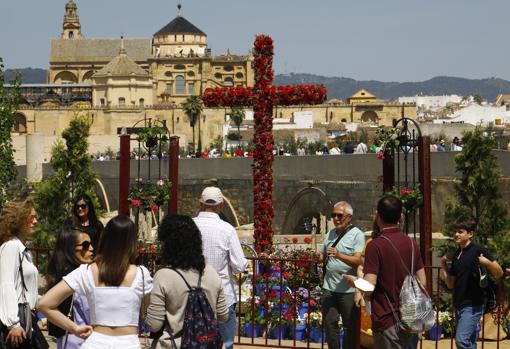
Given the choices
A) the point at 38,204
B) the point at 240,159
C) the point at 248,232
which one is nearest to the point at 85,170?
the point at 38,204

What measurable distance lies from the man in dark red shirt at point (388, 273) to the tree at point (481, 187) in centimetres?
792

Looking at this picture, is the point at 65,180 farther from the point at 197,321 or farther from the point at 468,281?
the point at 197,321

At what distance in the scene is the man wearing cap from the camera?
8.02 metres

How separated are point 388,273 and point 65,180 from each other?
17.1 metres

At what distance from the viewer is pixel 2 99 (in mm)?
22516

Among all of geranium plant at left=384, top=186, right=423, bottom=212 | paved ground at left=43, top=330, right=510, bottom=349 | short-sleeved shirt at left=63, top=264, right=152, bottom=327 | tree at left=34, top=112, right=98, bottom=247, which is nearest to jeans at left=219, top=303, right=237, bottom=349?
short-sleeved shirt at left=63, top=264, right=152, bottom=327

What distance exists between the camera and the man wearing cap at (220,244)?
26.3 feet

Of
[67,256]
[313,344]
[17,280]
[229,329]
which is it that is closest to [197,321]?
[17,280]

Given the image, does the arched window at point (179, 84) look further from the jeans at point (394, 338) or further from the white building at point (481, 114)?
the jeans at point (394, 338)

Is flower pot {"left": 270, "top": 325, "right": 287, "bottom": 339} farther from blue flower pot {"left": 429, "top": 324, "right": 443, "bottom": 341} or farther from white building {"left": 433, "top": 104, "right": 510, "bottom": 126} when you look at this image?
white building {"left": 433, "top": 104, "right": 510, "bottom": 126}

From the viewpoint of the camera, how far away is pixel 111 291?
6.30 meters

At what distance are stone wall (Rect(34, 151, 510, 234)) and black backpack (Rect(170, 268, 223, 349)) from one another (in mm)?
17283

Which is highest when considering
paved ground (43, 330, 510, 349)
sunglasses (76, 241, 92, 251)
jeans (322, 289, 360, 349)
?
sunglasses (76, 241, 92, 251)

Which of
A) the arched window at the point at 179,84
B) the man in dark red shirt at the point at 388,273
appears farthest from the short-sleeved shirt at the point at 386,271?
the arched window at the point at 179,84
